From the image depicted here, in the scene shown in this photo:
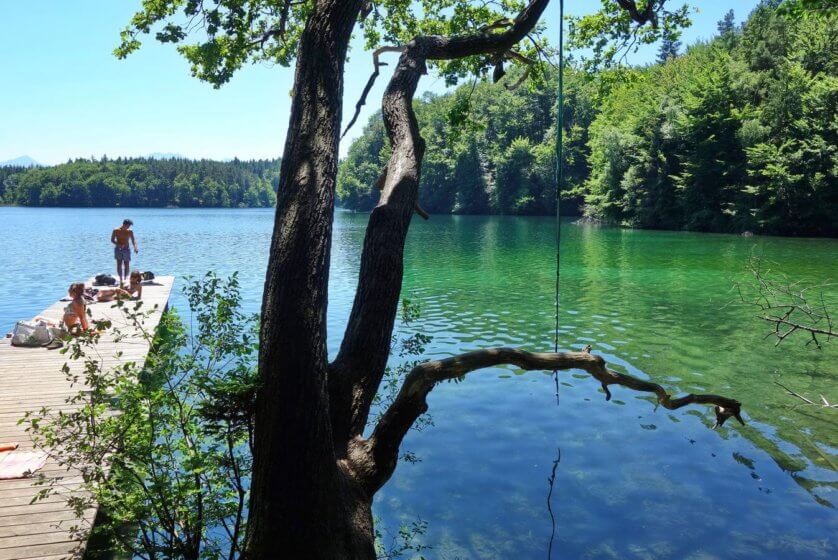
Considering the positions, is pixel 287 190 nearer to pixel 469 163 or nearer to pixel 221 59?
pixel 221 59

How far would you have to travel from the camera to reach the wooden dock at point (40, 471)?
4641mm

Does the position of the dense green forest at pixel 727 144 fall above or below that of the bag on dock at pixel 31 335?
above

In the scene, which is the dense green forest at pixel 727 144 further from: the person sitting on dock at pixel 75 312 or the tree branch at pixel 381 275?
the tree branch at pixel 381 275

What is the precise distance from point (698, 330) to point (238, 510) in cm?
1279

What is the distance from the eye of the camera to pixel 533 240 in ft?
128

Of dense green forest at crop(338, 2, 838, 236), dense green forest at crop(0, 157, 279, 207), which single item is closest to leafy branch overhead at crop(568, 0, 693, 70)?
dense green forest at crop(338, 2, 838, 236)

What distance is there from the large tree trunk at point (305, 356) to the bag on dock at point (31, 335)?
1017cm

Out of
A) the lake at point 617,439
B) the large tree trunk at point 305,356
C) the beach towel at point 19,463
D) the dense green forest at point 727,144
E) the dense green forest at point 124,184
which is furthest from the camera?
the dense green forest at point 124,184

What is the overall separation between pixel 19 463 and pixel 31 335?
20.2 feet

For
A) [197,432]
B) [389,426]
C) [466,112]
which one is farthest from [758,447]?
[197,432]

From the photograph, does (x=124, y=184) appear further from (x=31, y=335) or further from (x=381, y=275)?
(x=381, y=275)

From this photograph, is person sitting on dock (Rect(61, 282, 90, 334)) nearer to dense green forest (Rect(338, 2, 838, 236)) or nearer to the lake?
the lake

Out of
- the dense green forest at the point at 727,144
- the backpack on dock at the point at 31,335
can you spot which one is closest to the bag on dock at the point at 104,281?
the backpack on dock at the point at 31,335

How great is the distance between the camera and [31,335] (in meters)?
11.1
